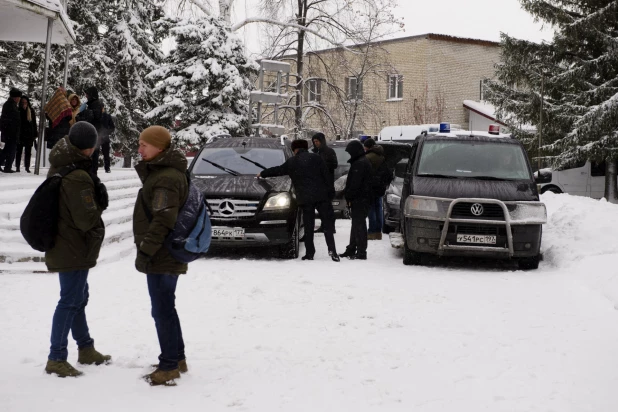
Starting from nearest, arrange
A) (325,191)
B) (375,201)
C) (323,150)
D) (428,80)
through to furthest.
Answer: (325,191)
(323,150)
(375,201)
(428,80)

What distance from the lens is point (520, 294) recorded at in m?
8.70

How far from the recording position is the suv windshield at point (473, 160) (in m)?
11.0

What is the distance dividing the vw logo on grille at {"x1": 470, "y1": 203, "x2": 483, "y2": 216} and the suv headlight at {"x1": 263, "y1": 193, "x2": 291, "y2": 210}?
2697mm

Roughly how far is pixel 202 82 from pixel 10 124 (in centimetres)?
798

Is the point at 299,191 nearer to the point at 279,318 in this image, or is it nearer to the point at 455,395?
the point at 279,318

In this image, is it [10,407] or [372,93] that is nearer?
[10,407]

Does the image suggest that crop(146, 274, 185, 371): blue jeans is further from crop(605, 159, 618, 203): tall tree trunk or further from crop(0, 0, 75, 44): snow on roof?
crop(605, 159, 618, 203): tall tree trunk

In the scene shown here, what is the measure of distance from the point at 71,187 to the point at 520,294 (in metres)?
5.59

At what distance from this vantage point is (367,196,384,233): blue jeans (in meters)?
14.0

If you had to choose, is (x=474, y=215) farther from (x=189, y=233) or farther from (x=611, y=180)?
(x=611, y=180)

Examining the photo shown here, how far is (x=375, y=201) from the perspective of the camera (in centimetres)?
1392

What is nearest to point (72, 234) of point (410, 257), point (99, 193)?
point (99, 193)

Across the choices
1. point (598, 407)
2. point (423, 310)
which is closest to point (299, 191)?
point (423, 310)

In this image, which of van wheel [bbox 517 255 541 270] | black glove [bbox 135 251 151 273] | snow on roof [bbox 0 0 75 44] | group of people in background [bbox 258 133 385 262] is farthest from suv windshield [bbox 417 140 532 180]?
snow on roof [bbox 0 0 75 44]
